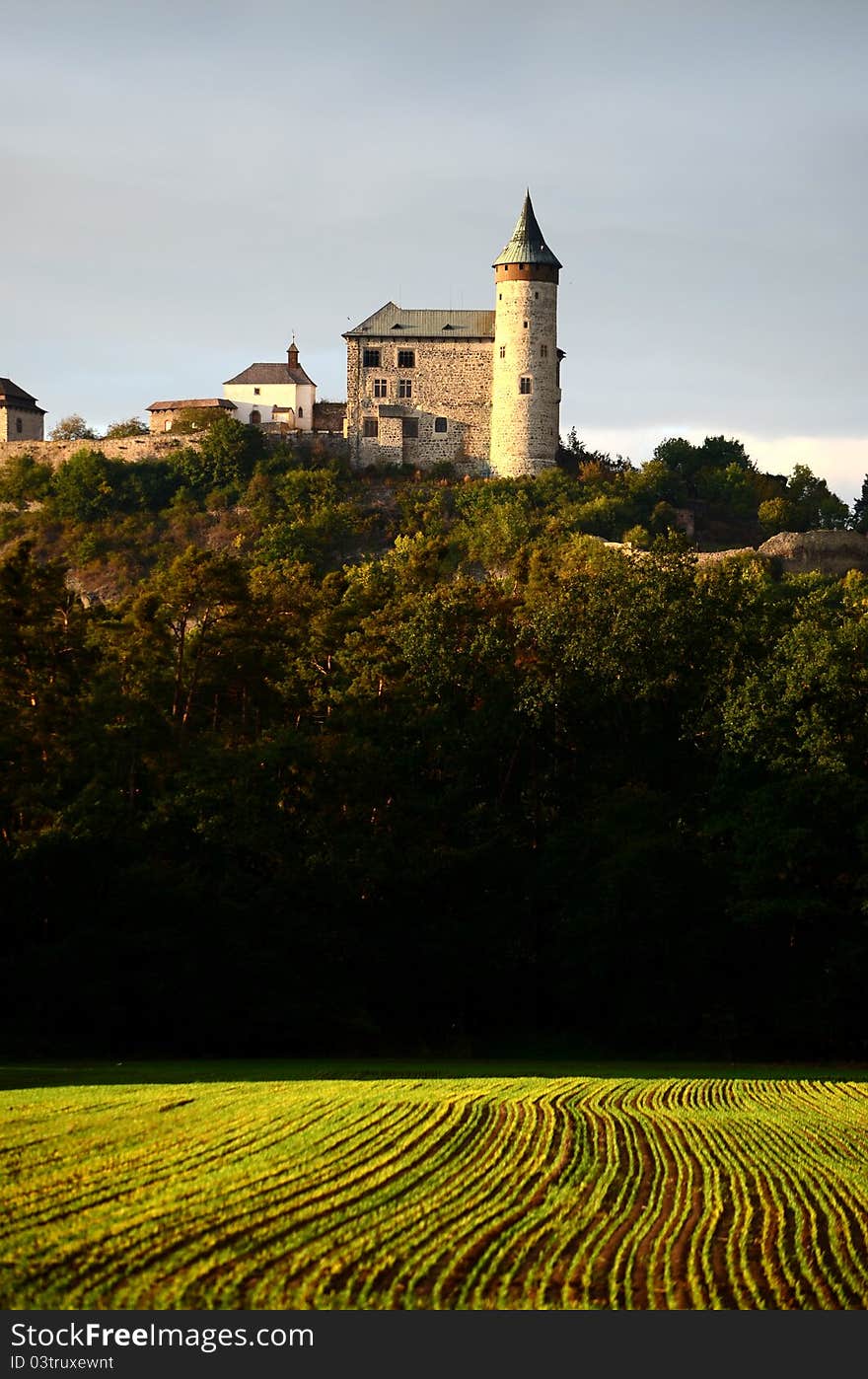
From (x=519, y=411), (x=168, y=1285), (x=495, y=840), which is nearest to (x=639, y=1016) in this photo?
(x=495, y=840)

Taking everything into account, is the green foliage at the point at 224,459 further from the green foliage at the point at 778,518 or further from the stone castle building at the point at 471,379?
the green foliage at the point at 778,518

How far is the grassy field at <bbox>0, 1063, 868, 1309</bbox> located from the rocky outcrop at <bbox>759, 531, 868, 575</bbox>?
5843 centimetres

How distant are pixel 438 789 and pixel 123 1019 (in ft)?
26.6

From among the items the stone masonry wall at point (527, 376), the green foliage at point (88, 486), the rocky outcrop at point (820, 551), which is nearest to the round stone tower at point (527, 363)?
the stone masonry wall at point (527, 376)

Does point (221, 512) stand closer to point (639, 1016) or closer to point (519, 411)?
point (519, 411)

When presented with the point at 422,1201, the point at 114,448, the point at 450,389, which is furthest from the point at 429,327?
the point at 422,1201

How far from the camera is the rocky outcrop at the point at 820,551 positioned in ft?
254

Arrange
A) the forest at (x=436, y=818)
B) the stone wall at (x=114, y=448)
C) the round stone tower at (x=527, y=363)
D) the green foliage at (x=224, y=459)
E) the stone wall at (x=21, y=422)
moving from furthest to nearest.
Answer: the stone wall at (x=21, y=422), the stone wall at (x=114, y=448), the green foliage at (x=224, y=459), the round stone tower at (x=527, y=363), the forest at (x=436, y=818)

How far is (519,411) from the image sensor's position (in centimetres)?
8681

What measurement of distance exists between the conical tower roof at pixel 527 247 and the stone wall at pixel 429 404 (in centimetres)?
437

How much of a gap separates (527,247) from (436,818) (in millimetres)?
57535

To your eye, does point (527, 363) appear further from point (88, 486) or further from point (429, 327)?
point (88, 486)

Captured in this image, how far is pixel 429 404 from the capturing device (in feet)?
294

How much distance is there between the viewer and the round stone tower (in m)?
86.2
